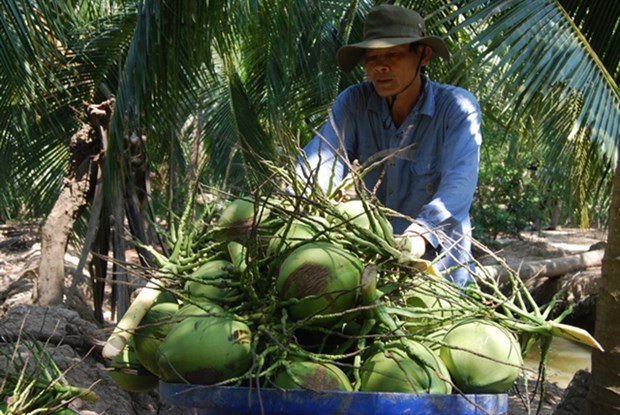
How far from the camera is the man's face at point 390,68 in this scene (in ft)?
9.14

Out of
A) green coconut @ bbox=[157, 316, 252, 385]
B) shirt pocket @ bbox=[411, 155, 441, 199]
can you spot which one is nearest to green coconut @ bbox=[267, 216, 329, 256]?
green coconut @ bbox=[157, 316, 252, 385]

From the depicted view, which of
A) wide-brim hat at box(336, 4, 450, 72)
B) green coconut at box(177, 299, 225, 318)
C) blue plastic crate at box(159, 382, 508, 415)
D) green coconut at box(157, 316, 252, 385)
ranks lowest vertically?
blue plastic crate at box(159, 382, 508, 415)

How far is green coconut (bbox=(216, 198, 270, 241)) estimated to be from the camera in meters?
1.97

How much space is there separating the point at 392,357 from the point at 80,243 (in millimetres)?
8542

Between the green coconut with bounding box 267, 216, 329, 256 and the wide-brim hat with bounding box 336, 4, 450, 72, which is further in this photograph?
the wide-brim hat with bounding box 336, 4, 450, 72

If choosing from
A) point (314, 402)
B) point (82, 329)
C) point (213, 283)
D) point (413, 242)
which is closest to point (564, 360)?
point (82, 329)

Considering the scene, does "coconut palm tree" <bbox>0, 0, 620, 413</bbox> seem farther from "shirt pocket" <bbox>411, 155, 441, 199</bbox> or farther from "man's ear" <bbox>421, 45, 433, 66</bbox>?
"man's ear" <bbox>421, 45, 433, 66</bbox>

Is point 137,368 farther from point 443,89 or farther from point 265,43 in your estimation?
point 265,43

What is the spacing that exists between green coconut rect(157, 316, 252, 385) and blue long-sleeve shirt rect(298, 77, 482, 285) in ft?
2.37

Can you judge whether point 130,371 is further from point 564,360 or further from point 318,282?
point 564,360

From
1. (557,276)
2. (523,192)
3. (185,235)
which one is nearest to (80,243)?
(557,276)

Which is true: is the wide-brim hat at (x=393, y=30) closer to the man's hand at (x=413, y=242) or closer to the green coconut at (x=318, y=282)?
the man's hand at (x=413, y=242)

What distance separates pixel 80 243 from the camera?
9734 millimetres

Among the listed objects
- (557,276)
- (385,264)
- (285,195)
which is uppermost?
(285,195)
